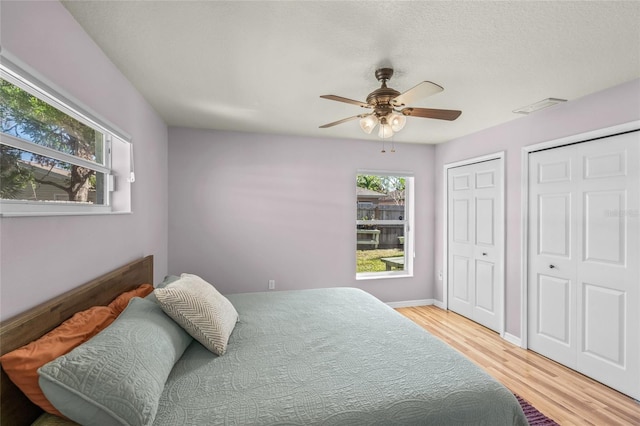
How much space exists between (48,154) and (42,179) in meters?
0.13

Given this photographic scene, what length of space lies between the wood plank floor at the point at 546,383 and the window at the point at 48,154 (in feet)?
11.1

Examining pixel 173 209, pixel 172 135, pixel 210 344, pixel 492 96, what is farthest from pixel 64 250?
pixel 492 96

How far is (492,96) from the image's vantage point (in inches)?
108

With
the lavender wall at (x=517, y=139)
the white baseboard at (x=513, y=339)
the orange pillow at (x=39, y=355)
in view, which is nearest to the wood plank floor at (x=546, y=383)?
the white baseboard at (x=513, y=339)

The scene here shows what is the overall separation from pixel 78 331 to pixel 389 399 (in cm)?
141

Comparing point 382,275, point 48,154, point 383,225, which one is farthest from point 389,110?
point 382,275

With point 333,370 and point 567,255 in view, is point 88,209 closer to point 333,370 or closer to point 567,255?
point 333,370

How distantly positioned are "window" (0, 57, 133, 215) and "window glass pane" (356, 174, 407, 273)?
3.17 m

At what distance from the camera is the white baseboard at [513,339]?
3327 mm

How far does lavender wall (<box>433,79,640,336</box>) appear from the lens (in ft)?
8.27

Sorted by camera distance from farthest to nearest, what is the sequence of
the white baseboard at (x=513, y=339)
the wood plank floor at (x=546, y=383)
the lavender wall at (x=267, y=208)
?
the lavender wall at (x=267, y=208) → the white baseboard at (x=513, y=339) → the wood plank floor at (x=546, y=383)

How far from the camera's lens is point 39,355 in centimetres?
112

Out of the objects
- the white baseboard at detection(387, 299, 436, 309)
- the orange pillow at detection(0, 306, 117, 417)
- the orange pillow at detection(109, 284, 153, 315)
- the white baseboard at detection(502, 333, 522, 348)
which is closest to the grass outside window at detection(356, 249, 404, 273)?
the white baseboard at detection(387, 299, 436, 309)

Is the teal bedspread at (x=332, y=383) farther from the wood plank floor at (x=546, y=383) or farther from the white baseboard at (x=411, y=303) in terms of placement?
the white baseboard at (x=411, y=303)
